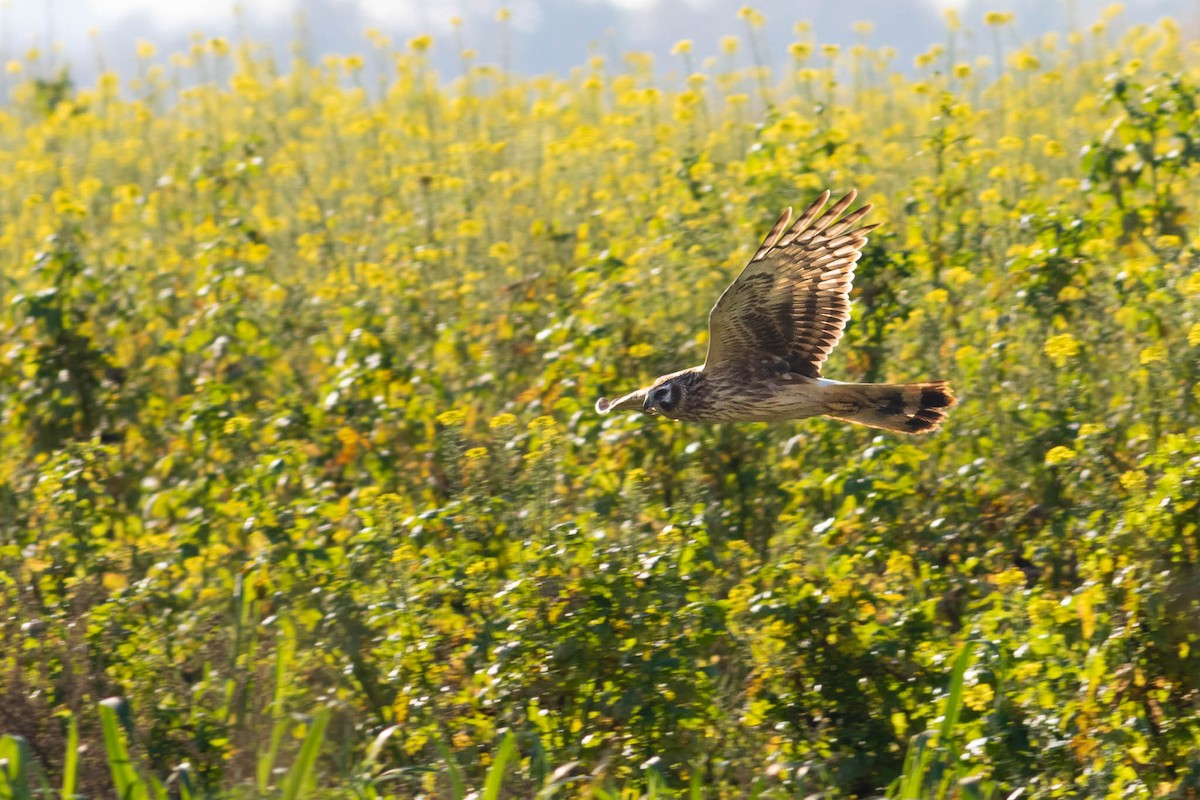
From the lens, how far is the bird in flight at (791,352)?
437 cm

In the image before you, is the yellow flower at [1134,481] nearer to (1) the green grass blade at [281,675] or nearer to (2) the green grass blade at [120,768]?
(1) the green grass blade at [281,675]

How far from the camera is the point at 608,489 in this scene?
5.34m

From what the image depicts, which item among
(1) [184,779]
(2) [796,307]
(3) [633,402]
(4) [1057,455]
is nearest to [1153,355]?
(4) [1057,455]

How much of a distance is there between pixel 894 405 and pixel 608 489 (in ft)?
4.29

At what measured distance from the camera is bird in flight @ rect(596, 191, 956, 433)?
4371mm

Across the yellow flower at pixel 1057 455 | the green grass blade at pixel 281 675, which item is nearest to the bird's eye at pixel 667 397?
the yellow flower at pixel 1057 455

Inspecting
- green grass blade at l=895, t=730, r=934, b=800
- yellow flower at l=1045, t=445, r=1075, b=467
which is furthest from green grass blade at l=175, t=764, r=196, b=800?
yellow flower at l=1045, t=445, r=1075, b=467

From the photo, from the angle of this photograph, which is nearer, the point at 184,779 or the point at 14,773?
the point at 14,773

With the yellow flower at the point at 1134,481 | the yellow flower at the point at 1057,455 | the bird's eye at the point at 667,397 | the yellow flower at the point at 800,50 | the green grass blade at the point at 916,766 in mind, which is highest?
the yellow flower at the point at 800,50

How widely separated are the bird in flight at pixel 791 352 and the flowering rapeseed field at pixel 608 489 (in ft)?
1.28

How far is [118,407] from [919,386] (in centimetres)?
405

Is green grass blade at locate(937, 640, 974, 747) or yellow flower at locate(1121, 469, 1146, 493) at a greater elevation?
yellow flower at locate(1121, 469, 1146, 493)

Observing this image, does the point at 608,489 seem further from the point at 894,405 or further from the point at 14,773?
the point at 14,773

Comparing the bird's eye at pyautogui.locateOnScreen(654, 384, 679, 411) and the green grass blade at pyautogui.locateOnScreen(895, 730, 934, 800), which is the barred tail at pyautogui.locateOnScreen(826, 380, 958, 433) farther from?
the green grass blade at pyautogui.locateOnScreen(895, 730, 934, 800)
